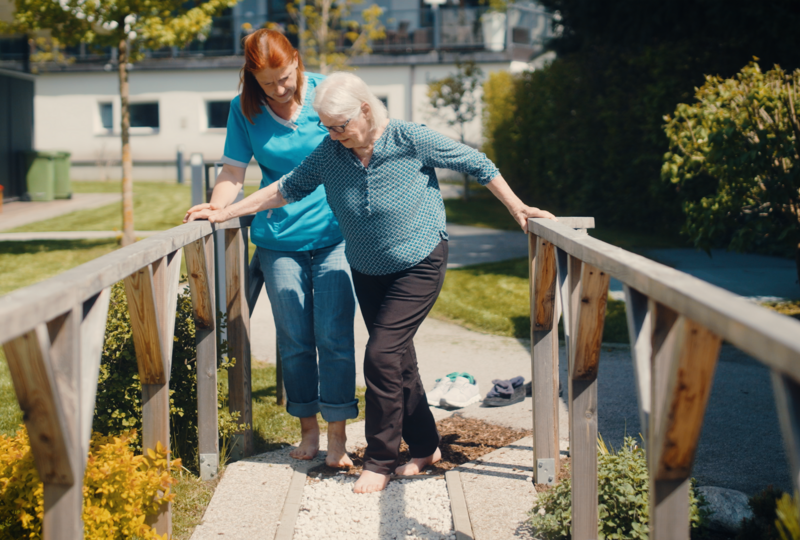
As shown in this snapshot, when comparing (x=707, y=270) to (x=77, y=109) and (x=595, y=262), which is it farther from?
(x=77, y=109)

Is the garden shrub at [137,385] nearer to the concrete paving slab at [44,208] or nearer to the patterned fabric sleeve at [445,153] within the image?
the patterned fabric sleeve at [445,153]

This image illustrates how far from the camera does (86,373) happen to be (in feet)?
5.83

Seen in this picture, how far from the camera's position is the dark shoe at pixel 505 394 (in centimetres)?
460

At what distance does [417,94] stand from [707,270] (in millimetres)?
16509

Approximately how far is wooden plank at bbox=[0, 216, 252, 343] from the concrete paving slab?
11401mm

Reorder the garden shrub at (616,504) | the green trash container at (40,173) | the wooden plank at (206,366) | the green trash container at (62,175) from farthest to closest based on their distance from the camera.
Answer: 1. the green trash container at (62,175)
2. the green trash container at (40,173)
3. the wooden plank at (206,366)
4. the garden shrub at (616,504)

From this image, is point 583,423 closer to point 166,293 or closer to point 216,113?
point 166,293

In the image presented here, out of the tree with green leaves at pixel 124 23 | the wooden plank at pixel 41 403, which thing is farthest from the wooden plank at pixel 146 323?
the tree with green leaves at pixel 124 23

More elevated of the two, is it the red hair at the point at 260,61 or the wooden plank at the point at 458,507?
the red hair at the point at 260,61

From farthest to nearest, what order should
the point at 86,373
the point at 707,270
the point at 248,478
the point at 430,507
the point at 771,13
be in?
A: the point at 771,13 < the point at 707,270 < the point at 248,478 < the point at 430,507 < the point at 86,373

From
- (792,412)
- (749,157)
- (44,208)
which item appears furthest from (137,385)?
(44,208)

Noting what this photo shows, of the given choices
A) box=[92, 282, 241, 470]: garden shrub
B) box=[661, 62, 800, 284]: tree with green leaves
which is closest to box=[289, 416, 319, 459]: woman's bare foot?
box=[92, 282, 241, 470]: garden shrub

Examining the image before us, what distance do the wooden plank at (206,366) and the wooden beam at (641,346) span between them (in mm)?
1886

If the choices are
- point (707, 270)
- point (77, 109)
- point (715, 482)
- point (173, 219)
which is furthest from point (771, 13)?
point (77, 109)
